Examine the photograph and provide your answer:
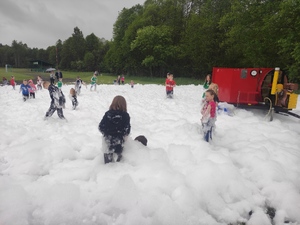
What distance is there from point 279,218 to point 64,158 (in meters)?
4.53

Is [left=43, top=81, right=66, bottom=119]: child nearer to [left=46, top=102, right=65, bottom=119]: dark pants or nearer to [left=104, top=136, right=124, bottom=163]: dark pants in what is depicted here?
[left=46, top=102, right=65, bottom=119]: dark pants

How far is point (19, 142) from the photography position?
5766 millimetres

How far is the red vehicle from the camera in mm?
8477

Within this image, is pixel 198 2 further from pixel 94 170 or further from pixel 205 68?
pixel 94 170

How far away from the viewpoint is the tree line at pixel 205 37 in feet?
71.8

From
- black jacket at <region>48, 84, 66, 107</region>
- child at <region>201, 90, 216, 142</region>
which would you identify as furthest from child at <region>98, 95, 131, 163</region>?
black jacket at <region>48, 84, 66, 107</region>

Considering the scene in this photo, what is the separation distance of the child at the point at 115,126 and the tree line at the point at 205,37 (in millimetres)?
19391

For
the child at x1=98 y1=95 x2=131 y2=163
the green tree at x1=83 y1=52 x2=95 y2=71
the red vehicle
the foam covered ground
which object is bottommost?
the foam covered ground

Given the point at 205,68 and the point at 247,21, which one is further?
the point at 205,68

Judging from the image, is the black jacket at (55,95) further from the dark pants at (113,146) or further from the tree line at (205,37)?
the tree line at (205,37)

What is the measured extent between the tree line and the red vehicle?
11.8 m

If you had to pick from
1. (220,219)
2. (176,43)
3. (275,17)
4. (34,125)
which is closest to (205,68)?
(176,43)

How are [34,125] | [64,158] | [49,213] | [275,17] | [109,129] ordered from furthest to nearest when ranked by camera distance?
[275,17] → [34,125] → [64,158] → [109,129] → [49,213]

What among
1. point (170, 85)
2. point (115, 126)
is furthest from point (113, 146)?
point (170, 85)
